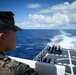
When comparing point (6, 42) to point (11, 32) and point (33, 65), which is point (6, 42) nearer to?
point (11, 32)

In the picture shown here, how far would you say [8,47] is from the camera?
0.94m

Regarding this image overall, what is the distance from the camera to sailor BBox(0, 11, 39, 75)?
0.84m

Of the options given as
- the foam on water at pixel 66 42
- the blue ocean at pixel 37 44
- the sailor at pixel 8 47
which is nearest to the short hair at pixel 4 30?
the sailor at pixel 8 47

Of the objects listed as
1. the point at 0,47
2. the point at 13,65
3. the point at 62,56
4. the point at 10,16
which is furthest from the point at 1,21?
the point at 62,56

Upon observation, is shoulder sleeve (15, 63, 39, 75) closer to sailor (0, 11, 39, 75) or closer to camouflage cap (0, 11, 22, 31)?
sailor (0, 11, 39, 75)

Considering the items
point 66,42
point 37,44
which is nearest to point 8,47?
point 66,42

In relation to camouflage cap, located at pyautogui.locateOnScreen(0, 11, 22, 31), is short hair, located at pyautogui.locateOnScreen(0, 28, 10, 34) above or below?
below

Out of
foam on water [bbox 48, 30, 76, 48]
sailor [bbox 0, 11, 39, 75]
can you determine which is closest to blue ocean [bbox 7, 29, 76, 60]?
foam on water [bbox 48, 30, 76, 48]

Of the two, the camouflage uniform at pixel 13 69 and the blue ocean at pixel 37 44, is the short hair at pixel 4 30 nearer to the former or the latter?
the camouflage uniform at pixel 13 69

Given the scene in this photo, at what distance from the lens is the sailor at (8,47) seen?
2.76ft

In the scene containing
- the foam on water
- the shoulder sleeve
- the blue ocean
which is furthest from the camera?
the blue ocean

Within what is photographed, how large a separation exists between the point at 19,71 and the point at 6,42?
0.20 m

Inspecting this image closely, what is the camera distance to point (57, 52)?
18188mm

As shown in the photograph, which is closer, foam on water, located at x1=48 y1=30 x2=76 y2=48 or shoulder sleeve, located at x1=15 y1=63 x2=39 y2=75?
shoulder sleeve, located at x1=15 y1=63 x2=39 y2=75
